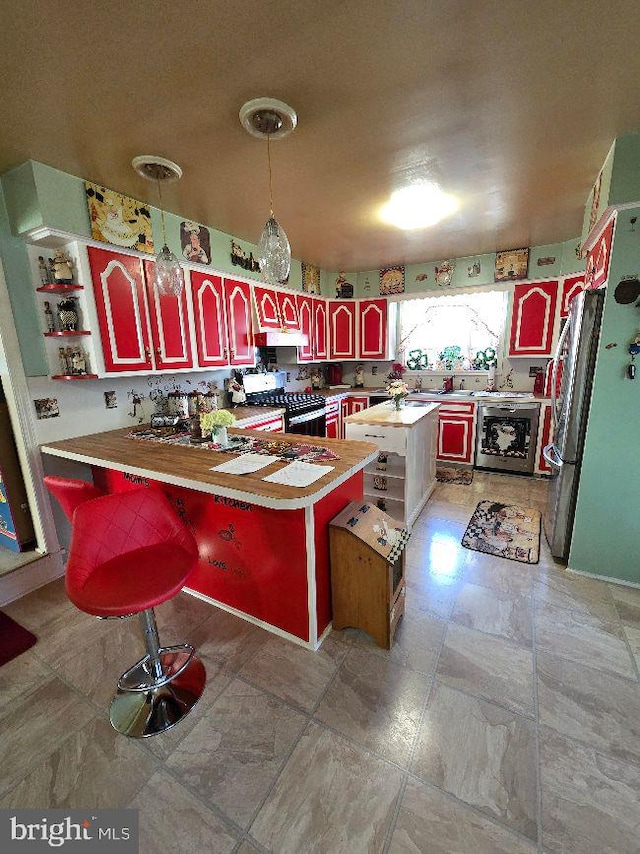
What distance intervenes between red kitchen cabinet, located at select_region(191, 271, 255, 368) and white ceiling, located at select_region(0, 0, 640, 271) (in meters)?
0.77

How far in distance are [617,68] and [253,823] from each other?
3041 millimetres

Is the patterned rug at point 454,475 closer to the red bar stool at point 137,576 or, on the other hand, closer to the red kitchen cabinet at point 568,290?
the red kitchen cabinet at point 568,290

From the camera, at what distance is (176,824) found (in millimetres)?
1084

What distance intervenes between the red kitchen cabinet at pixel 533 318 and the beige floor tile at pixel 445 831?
407cm

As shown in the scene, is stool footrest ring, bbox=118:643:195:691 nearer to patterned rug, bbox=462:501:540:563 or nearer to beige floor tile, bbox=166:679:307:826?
beige floor tile, bbox=166:679:307:826

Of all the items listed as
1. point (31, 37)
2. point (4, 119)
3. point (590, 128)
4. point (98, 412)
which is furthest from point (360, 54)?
point (98, 412)

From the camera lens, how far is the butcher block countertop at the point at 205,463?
1385 mm

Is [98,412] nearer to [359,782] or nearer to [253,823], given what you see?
[253,823]

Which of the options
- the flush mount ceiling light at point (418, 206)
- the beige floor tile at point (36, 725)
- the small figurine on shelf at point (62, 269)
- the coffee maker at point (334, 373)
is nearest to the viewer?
the beige floor tile at point (36, 725)

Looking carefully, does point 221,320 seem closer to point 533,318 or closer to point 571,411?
point 571,411

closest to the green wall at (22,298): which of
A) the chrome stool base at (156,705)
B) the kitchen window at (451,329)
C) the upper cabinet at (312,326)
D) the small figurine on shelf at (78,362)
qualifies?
the small figurine on shelf at (78,362)

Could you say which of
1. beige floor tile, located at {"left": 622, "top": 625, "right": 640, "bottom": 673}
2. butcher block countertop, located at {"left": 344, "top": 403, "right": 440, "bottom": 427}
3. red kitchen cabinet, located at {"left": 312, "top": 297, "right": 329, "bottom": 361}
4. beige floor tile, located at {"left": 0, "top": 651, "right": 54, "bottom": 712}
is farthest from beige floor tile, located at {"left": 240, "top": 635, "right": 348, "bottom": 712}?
red kitchen cabinet, located at {"left": 312, "top": 297, "right": 329, "bottom": 361}

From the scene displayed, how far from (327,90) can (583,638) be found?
287cm

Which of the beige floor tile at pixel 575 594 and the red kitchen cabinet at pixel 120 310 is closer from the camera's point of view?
the beige floor tile at pixel 575 594
